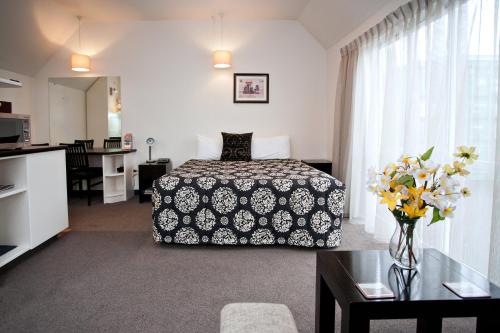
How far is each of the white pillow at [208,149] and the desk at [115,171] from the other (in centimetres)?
108

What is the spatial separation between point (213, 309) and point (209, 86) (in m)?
3.78

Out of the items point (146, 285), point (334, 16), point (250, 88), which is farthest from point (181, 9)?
point (146, 285)

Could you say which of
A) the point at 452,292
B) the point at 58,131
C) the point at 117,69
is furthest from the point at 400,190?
the point at 58,131

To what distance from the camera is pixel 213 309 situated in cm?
191

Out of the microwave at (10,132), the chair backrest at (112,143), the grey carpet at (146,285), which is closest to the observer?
the grey carpet at (146,285)

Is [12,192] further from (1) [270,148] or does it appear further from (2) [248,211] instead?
(1) [270,148]

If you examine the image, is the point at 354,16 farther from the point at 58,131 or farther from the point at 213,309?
the point at 58,131

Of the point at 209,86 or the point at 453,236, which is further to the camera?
the point at 209,86

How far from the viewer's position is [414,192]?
3.96 ft

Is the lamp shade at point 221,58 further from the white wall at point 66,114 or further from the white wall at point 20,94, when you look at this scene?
the white wall at point 20,94

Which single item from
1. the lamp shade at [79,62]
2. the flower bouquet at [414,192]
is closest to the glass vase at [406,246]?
the flower bouquet at [414,192]

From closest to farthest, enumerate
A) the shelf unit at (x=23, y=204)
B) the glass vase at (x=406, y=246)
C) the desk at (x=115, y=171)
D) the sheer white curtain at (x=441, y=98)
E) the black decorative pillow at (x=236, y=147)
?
the glass vase at (x=406, y=246), the sheer white curtain at (x=441, y=98), the shelf unit at (x=23, y=204), the black decorative pillow at (x=236, y=147), the desk at (x=115, y=171)

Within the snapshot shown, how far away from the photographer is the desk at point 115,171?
465 cm

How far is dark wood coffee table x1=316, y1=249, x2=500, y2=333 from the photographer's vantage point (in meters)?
1.07
